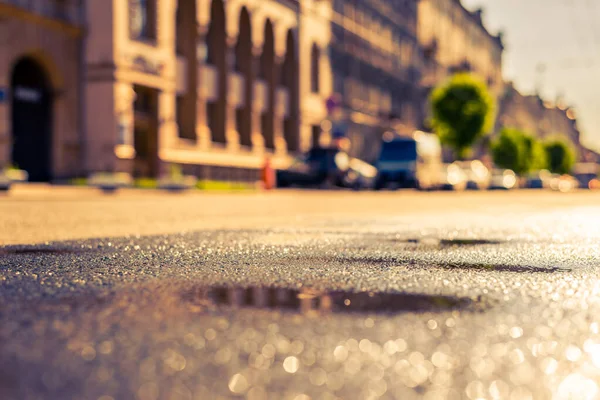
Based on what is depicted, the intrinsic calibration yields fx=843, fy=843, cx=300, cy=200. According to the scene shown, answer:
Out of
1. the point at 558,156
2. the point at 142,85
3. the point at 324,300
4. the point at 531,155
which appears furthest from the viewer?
the point at 558,156

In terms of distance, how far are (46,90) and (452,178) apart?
67.7 ft

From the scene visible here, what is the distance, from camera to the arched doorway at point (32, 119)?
3053cm

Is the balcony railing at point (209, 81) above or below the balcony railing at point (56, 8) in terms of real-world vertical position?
below

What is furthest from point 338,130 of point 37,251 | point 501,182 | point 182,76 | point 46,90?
point 37,251

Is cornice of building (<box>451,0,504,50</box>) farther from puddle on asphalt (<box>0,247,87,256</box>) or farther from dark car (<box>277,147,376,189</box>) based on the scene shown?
puddle on asphalt (<box>0,247,87,256</box>)

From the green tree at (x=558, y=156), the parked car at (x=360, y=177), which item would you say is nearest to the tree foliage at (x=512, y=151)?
the green tree at (x=558, y=156)

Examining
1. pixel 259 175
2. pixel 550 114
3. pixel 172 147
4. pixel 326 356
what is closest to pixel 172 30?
pixel 172 147

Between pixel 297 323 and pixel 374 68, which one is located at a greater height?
pixel 374 68

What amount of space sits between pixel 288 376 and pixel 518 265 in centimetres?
355

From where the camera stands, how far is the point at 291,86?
49219mm

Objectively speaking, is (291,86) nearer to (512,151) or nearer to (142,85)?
(142,85)

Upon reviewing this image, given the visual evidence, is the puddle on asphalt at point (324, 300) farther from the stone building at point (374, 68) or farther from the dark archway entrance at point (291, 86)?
the stone building at point (374, 68)

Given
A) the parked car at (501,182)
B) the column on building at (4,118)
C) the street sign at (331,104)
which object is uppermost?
the street sign at (331,104)

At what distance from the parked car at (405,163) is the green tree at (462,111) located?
66.1ft
